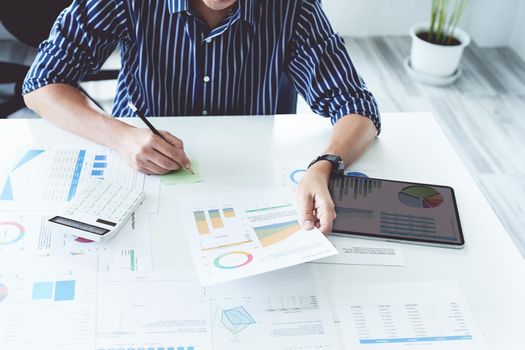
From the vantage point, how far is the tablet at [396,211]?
1167mm

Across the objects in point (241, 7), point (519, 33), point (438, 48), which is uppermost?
point (241, 7)

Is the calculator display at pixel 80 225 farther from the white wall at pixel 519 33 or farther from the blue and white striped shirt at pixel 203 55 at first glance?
the white wall at pixel 519 33

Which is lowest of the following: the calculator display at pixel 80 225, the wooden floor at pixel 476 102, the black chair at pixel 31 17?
the wooden floor at pixel 476 102

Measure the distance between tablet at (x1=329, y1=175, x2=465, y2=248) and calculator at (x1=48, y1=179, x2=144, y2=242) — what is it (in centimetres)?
40

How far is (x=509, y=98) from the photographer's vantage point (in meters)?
3.17

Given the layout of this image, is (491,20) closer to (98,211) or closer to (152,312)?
(98,211)

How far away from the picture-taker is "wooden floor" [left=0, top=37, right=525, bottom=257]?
8.55 feet

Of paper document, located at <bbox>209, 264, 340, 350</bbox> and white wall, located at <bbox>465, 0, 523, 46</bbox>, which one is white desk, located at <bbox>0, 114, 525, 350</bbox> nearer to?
paper document, located at <bbox>209, 264, 340, 350</bbox>

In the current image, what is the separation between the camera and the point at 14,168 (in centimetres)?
129

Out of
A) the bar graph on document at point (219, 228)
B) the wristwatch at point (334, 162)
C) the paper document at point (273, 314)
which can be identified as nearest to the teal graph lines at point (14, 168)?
the bar graph on document at point (219, 228)

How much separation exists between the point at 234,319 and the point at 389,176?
53cm

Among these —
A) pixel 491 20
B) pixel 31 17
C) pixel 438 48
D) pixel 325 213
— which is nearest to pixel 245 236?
pixel 325 213

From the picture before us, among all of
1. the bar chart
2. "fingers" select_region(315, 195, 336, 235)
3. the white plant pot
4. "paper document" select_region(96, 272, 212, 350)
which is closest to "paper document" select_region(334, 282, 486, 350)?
"fingers" select_region(315, 195, 336, 235)

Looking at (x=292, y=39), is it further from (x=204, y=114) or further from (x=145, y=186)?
(x=145, y=186)
